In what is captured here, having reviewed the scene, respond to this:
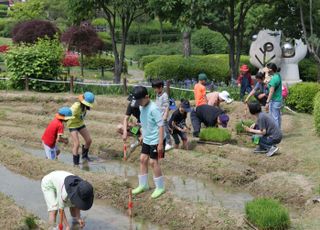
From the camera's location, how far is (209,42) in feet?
149

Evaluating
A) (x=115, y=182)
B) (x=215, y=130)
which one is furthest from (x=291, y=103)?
(x=115, y=182)

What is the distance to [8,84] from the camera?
78.1 ft

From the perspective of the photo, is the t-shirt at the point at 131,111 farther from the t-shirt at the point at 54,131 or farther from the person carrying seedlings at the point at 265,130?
the person carrying seedlings at the point at 265,130

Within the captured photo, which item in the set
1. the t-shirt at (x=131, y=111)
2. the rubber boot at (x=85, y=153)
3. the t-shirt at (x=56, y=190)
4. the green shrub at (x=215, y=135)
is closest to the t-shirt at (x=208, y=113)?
the green shrub at (x=215, y=135)

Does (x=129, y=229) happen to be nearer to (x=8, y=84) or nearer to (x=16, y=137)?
(x=16, y=137)

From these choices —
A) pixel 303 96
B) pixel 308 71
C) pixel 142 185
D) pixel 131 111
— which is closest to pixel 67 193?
pixel 142 185

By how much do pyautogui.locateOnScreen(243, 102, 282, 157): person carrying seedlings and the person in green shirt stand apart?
140 centimetres

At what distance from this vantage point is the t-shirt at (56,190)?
7.61 m

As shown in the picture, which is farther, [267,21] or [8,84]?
[8,84]

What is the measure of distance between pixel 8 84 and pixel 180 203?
16.3m

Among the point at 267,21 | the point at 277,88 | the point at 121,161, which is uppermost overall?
the point at 267,21

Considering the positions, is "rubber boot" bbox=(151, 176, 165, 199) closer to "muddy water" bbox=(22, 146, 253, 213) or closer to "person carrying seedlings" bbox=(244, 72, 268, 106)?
"muddy water" bbox=(22, 146, 253, 213)

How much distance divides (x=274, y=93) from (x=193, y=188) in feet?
12.1

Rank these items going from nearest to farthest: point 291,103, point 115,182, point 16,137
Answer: point 115,182 < point 16,137 < point 291,103
